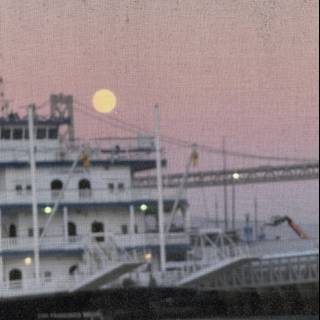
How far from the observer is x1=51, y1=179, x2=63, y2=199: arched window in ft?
24.4

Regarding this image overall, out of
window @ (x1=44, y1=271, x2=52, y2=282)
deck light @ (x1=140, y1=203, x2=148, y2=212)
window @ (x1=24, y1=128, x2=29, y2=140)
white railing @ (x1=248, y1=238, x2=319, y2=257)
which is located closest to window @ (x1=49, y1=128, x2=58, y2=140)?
window @ (x1=24, y1=128, x2=29, y2=140)

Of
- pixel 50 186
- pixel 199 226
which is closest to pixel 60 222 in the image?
pixel 50 186

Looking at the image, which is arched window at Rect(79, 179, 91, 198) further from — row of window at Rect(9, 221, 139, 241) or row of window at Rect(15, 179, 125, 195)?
row of window at Rect(9, 221, 139, 241)

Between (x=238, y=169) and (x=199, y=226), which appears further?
(x=238, y=169)

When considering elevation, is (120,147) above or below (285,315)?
above

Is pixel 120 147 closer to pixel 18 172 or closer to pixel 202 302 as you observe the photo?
pixel 18 172

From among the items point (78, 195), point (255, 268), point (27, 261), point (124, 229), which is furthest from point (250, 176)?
point (27, 261)

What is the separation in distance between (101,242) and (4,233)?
0.57 m

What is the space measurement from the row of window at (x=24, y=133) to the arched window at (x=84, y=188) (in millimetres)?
294

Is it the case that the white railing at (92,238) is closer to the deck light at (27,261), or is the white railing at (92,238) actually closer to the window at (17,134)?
the deck light at (27,261)

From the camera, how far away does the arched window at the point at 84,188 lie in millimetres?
7527

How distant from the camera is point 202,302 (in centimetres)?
457

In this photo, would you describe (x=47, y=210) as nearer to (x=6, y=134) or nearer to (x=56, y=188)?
(x=56, y=188)

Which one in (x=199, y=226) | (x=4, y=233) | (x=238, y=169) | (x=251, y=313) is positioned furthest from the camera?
(x=238, y=169)
